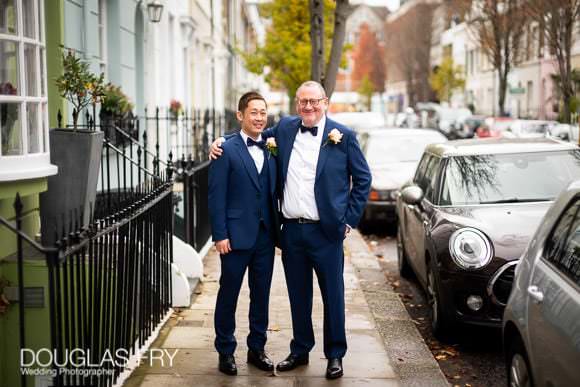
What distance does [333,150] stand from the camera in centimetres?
573

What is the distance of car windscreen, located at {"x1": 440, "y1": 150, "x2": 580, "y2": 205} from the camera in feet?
25.2

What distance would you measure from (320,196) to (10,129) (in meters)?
2.34

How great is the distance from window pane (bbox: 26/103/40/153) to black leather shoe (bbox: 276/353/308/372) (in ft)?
7.92

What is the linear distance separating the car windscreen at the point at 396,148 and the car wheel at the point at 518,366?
1030cm

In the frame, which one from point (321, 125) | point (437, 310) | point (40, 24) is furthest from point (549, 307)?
point (40, 24)

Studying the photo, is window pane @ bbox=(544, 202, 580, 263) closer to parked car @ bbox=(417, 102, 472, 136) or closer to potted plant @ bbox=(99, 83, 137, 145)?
potted plant @ bbox=(99, 83, 137, 145)

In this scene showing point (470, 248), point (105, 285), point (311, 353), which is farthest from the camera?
point (470, 248)

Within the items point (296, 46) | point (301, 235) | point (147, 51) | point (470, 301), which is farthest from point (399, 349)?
point (296, 46)

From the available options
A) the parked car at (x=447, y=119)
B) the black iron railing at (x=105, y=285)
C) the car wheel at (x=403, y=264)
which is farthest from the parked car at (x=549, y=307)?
the parked car at (x=447, y=119)

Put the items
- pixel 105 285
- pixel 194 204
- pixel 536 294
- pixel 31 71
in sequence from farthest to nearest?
pixel 194 204 → pixel 31 71 → pixel 105 285 → pixel 536 294

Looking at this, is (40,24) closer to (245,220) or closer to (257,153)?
(257,153)

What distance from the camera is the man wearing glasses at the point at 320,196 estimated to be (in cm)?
570

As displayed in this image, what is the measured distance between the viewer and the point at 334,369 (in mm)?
5820

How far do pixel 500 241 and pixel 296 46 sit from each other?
2301 cm
